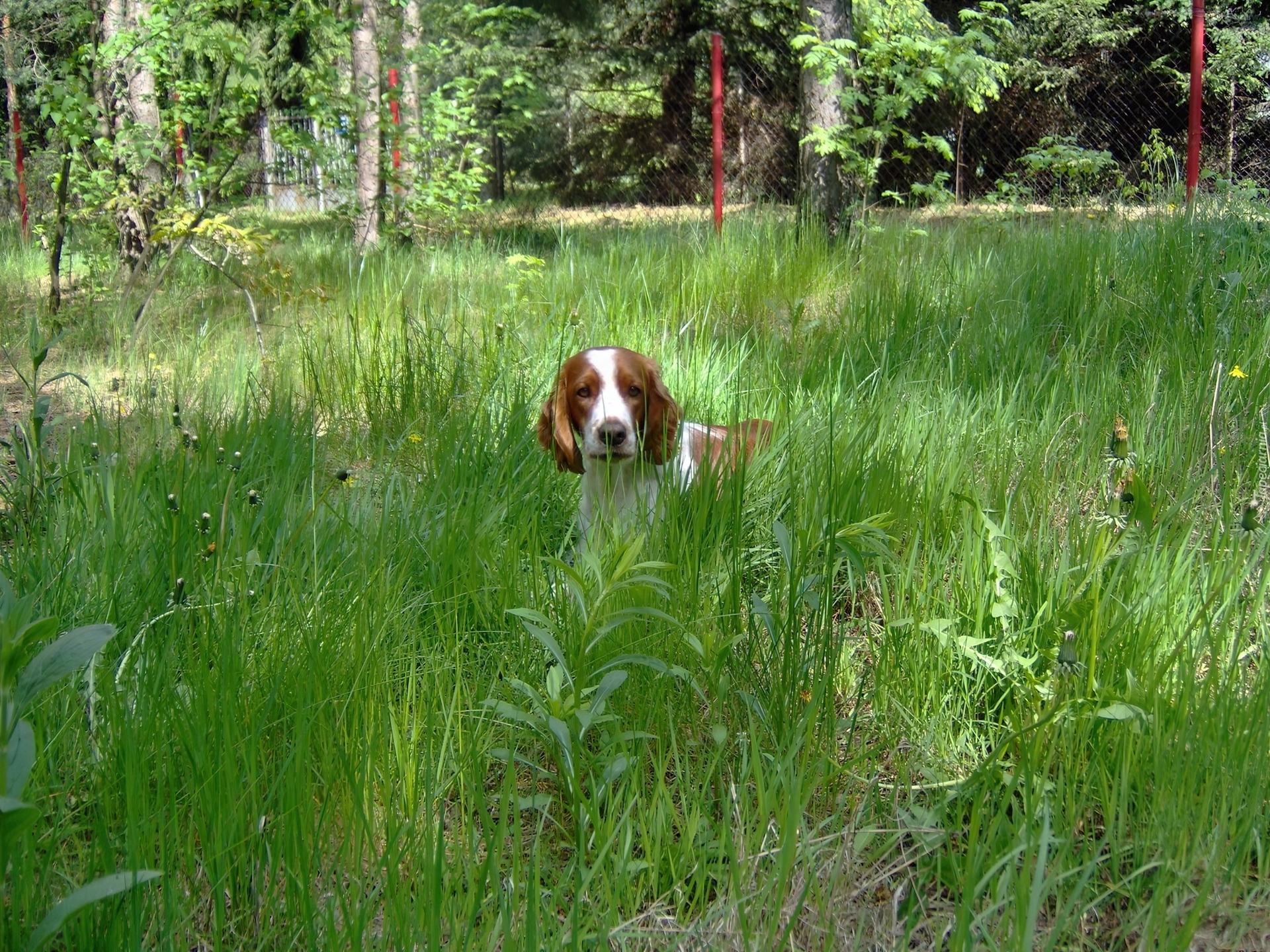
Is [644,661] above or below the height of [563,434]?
below

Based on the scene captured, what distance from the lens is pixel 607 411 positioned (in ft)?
10.6

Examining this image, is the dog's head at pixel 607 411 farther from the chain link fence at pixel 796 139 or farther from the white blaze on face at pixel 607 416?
the chain link fence at pixel 796 139

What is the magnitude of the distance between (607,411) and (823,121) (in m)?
6.21

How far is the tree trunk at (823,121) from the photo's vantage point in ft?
28.2

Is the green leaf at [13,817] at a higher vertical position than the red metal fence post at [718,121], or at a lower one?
lower

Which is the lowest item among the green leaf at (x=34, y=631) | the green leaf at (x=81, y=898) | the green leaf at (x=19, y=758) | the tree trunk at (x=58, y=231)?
the green leaf at (x=81, y=898)

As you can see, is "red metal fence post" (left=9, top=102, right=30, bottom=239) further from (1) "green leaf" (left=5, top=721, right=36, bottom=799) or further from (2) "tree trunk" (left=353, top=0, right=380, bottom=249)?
(1) "green leaf" (left=5, top=721, right=36, bottom=799)

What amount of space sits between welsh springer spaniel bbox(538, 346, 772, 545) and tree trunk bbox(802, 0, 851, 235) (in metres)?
5.51

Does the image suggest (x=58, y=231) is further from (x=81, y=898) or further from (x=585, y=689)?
(x=81, y=898)

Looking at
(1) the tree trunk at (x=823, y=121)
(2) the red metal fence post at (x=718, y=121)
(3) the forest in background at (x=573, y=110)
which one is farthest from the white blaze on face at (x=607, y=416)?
(2) the red metal fence post at (x=718, y=121)

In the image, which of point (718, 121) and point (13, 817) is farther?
point (718, 121)

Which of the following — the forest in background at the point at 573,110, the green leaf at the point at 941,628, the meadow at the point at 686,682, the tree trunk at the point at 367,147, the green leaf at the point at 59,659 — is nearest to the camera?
the green leaf at the point at 59,659

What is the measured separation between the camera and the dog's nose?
316 centimetres

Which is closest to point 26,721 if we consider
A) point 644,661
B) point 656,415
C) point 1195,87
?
point 644,661
